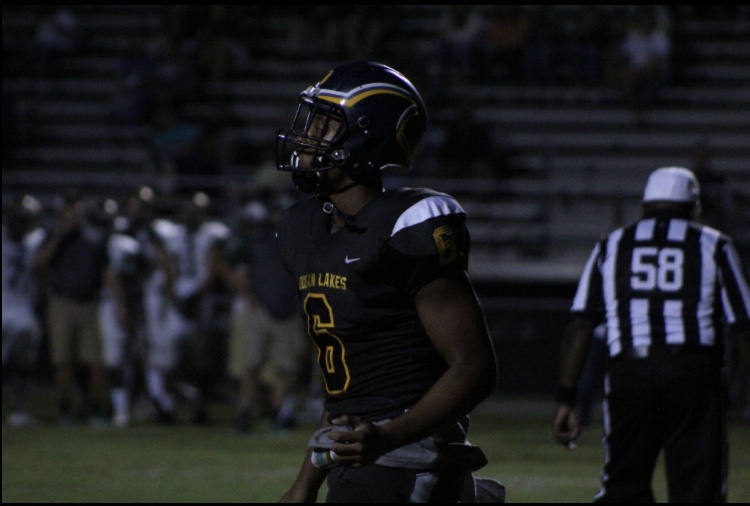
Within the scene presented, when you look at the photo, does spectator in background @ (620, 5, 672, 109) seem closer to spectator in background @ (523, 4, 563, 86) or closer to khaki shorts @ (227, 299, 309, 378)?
spectator in background @ (523, 4, 563, 86)

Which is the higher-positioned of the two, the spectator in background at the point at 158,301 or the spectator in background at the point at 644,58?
the spectator in background at the point at 644,58

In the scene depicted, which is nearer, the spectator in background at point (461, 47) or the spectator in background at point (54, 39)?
the spectator in background at point (461, 47)

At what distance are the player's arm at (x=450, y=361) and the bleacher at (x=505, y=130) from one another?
10.5 meters

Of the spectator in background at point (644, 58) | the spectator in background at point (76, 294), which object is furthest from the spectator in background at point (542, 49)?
the spectator in background at point (76, 294)

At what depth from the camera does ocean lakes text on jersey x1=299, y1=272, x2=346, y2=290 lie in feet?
9.55

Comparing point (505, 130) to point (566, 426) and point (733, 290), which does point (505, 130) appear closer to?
point (733, 290)

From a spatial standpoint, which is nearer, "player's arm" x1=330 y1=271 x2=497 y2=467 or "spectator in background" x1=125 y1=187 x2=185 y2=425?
"player's arm" x1=330 y1=271 x2=497 y2=467

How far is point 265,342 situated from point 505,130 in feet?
21.1

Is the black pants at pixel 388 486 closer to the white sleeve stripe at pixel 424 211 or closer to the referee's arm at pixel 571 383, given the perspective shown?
the white sleeve stripe at pixel 424 211

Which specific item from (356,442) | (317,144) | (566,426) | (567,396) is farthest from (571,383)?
(356,442)

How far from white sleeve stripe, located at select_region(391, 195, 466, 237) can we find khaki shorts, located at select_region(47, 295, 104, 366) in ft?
29.0

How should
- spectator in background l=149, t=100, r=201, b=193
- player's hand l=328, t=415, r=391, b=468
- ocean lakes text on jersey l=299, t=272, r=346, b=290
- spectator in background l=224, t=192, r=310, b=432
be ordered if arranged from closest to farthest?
player's hand l=328, t=415, r=391, b=468
ocean lakes text on jersey l=299, t=272, r=346, b=290
spectator in background l=224, t=192, r=310, b=432
spectator in background l=149, t=100, r=201, b=193

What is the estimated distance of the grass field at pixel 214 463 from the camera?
756 cm

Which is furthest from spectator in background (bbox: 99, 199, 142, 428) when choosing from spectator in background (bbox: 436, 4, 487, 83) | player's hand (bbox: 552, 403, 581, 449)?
spectator in background (bbox: 436, 4, 487, 83)
